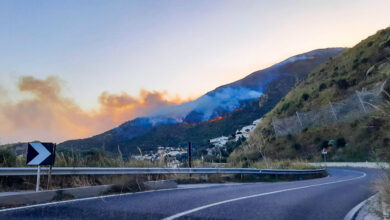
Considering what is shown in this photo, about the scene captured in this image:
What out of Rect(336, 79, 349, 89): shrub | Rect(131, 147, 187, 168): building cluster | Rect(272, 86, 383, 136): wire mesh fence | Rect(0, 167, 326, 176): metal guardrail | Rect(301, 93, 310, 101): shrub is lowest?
Rect(0, 167, 326, 176): metal guardrail

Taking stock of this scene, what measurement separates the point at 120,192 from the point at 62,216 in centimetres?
357

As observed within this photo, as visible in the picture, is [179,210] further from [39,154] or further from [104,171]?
[104,171]

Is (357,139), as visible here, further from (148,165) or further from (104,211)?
(104,211)

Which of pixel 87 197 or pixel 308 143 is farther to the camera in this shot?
pixel 308 143

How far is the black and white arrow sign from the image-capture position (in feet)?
26.2

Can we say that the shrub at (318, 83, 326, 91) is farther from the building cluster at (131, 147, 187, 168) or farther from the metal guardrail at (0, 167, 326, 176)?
the building cluster at (131, 147, 187, 168)

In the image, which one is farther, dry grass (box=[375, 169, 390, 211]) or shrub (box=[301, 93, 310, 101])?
shrub (box=[301, 93, 310, 101])

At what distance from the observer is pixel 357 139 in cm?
3778

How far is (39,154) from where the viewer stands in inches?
319

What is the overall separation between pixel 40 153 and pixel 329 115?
38.2 metres

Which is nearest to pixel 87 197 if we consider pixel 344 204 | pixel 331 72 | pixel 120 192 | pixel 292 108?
pixel 120 192

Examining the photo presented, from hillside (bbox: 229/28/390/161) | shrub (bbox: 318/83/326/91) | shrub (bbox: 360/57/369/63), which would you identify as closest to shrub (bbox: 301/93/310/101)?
hillside (bbox: 229/28/390/161)

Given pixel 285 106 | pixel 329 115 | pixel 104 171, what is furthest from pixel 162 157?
pixel 285 106

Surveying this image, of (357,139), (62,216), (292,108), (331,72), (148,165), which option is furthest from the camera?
(331,72)
